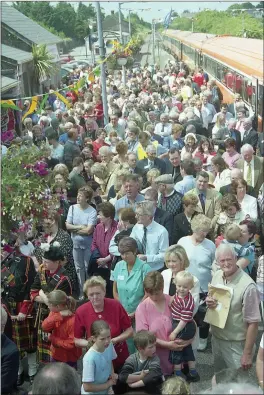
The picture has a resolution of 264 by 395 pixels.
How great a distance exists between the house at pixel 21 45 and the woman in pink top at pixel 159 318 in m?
15.7

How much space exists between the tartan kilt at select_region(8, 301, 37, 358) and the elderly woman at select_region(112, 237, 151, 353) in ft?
2.99

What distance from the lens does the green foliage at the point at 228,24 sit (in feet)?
137

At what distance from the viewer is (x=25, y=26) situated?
90.2 feet

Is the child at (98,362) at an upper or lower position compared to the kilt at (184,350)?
upper

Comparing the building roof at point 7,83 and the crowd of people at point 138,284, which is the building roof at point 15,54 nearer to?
the building roof at point 7,83

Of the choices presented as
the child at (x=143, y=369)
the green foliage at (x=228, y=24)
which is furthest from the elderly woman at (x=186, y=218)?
the green foliage at (x=228, y=24)

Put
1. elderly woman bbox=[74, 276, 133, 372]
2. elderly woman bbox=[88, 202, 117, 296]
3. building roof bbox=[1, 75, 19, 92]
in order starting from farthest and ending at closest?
building roof bbox=[1, 75, 19, 92]
elderly woman bbox=[88, 202, 117, 296]
elderly woman bbox=[74, 276, 133, 372]

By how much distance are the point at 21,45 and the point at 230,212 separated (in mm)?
21311

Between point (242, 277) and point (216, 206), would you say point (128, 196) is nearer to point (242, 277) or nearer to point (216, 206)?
point (216, 206)

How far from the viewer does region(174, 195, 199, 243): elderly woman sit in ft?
24.2

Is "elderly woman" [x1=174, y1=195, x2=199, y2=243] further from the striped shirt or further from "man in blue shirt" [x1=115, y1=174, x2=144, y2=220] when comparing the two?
the striped shirt

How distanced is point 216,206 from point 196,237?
151 centimetres

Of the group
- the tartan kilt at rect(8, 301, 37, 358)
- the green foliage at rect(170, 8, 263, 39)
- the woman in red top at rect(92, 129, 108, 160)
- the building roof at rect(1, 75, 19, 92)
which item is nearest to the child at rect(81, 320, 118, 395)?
the tartan kilt at rect(8, 301, 37, 358)

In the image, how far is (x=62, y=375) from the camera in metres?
3.49
